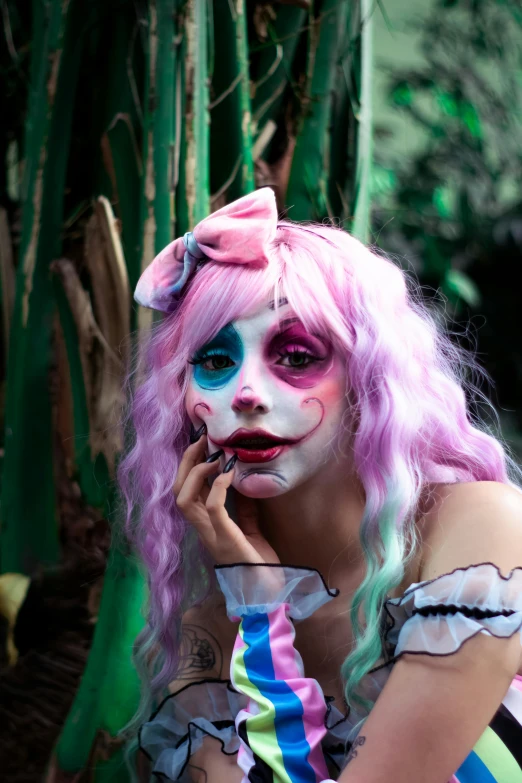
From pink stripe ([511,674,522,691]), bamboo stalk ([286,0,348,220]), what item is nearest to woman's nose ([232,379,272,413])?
pink stripe ([511,674,522,691])

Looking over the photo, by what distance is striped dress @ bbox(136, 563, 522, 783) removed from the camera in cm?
95

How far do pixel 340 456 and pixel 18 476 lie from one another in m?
0.84

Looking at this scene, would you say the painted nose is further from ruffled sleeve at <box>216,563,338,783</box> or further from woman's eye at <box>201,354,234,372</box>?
ruffled sleeve at <box>216,563,338,783</box>

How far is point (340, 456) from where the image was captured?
42.3 inches

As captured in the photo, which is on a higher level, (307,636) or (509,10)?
(509,10)

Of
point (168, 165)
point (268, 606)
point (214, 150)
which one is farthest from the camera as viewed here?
point (214, 150)

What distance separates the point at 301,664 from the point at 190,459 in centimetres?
28

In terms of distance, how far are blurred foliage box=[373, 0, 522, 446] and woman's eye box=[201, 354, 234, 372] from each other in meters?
1.67

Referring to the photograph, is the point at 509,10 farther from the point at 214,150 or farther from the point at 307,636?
the point at 307,636

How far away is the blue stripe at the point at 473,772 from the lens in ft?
3.20

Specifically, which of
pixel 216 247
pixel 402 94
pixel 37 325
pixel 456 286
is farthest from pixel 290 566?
pixel 402 94

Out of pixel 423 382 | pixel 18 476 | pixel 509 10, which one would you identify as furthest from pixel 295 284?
pixel 509 10

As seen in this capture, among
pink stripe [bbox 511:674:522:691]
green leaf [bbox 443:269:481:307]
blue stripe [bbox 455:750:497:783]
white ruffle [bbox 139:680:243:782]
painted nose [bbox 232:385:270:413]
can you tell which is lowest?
white ruffle [bbox 139:680:243:782]

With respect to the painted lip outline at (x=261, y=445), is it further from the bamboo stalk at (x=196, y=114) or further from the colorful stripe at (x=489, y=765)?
the bamboo stalk at (x=196, y=114)
